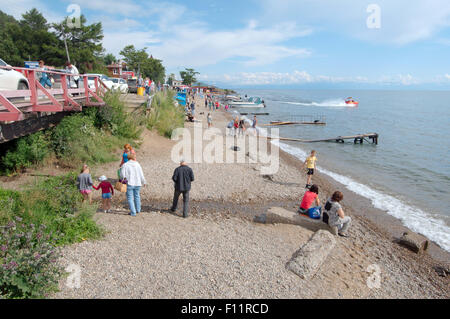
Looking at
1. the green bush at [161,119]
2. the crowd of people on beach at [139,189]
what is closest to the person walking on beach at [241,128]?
the green bush at [161,119]

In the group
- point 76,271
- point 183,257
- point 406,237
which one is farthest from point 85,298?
point 406,237

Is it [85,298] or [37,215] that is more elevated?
[37,215]

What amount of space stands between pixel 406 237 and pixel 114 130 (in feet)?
42.6

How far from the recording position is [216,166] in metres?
13.9

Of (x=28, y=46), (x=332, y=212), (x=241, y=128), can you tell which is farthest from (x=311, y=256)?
(x=28, y=46)

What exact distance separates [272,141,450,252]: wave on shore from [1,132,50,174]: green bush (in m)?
13.8

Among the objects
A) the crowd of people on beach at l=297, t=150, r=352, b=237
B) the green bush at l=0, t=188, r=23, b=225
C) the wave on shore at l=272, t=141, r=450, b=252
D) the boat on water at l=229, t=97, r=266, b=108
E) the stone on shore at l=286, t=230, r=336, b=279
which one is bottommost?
the wave on shore at l=272, t=141, r=450, b=252

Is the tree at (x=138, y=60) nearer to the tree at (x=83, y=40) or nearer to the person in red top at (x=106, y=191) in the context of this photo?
the tree at (x=83, y=40)

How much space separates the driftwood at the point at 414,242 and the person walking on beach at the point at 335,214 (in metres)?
2.24

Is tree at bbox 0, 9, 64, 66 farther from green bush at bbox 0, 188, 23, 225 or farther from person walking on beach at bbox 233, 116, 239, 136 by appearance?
green bush at bbox 0, 188, 23, 225

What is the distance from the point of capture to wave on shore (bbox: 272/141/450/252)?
9677mm

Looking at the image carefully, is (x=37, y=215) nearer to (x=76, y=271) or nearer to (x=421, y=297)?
(x=76, y=271)

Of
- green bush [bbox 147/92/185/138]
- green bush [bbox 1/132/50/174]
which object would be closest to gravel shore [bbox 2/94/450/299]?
green bush [bbox 1/132/50/174]

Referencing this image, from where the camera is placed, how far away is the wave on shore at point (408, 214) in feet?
31.7
